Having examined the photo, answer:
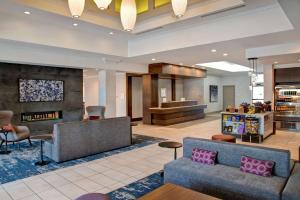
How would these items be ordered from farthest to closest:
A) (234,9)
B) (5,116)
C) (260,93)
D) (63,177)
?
(260,93) < (5,116) < (234,9) < (63,177)

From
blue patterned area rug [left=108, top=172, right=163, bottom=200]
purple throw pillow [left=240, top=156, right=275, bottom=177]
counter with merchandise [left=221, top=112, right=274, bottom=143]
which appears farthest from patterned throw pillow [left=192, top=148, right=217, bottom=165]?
counter with merchandise [left=221, top=112, right=274, bottom=143]

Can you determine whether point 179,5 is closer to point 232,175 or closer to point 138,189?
point 232,175

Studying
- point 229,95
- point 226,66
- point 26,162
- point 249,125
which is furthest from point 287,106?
point 26,162

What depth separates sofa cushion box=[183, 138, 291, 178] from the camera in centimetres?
278

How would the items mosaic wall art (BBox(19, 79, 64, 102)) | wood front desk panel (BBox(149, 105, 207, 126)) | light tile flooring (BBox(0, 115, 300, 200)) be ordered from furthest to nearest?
wood front desk panel (BBox(149, 105, 207, 126)), mosaic wall art (BBox(19, 79, 64, 102)), light tile flooring (BBox(0, 115, 300, 200))

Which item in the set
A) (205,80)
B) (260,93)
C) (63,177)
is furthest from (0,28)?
(260,93)

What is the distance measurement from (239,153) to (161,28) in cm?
400

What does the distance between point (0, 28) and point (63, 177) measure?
3847 mm

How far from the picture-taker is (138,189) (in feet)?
11.0

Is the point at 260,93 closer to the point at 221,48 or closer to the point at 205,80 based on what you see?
the point at 205,80

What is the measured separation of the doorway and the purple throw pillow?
14057 mm

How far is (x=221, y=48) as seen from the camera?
6.19 meters

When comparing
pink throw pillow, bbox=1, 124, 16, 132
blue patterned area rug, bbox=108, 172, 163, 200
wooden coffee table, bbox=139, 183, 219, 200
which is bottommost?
blue patterned area rug, bbox=108, 172, 163, 200

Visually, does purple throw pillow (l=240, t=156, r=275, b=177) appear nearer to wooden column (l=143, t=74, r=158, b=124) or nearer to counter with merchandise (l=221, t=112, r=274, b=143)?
counter with merchandise (l=221, t=112, r=274, b=143)
